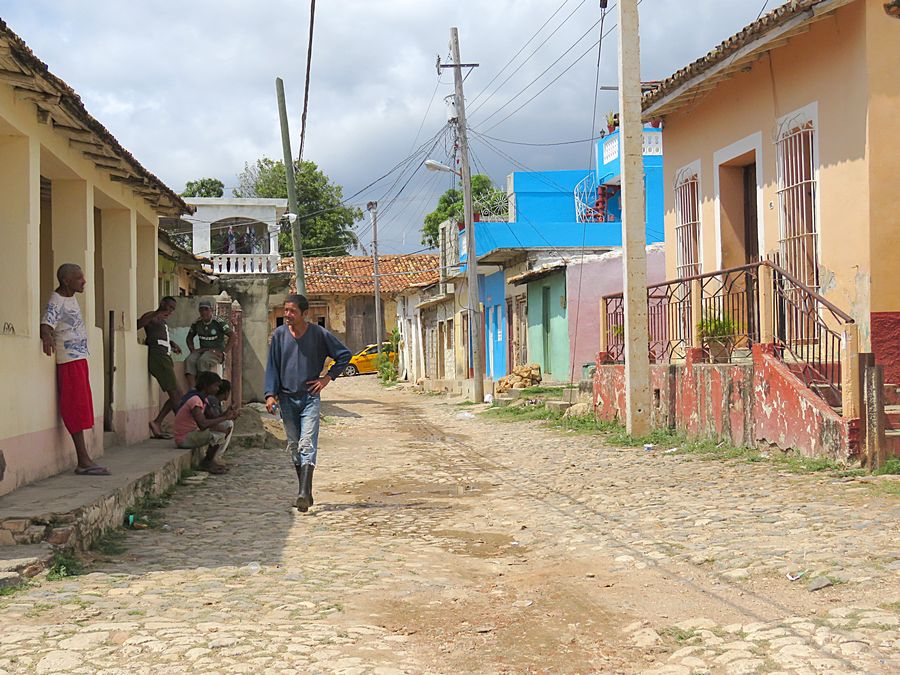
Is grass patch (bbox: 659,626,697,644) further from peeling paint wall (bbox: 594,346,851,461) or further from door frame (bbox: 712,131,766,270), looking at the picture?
door frame (bbox: 712,131,766,270)

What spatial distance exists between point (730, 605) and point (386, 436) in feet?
39.4

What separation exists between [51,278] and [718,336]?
732cm

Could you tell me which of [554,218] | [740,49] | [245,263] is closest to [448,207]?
[554,218]

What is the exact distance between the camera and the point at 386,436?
16.6 metres

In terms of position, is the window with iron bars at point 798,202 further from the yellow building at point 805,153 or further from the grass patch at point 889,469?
the grass patch at point 889,469

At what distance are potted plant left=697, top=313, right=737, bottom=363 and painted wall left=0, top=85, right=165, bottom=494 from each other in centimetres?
646

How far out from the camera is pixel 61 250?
947 cm

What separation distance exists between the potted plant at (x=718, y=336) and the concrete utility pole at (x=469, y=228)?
41.9 feet

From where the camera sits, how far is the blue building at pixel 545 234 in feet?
86.9

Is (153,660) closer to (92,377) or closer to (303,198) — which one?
(92,377)

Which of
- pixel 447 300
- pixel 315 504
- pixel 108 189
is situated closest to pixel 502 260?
pixel 447 300

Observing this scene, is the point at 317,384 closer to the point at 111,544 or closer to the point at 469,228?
the point at 111,544

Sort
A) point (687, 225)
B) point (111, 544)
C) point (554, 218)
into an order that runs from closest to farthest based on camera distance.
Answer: point (111, 544) → point (687, 225) → point (554, 218)

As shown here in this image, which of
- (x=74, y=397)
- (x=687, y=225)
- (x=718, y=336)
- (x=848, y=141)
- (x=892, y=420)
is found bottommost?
(x=892, y=420)
